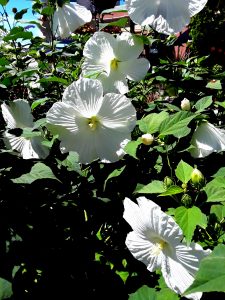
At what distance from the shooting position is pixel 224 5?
830 cm

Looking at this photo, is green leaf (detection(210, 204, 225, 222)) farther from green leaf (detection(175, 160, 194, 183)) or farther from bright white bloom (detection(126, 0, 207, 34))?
bright white bloom (detection(126, 0, 207, 34))

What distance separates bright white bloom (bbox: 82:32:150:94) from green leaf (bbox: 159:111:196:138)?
18cm

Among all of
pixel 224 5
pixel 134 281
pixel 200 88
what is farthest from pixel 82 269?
pixel 224 5

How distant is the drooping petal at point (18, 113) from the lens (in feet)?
3.89

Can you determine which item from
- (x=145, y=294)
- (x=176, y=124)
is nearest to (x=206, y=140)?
(x=176, y=124)

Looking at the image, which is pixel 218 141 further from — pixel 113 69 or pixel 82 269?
pixel 82 269

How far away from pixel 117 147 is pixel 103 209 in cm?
22

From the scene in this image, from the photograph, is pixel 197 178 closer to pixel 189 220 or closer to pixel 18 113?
pixel 189 220

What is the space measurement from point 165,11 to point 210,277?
2.32 ft

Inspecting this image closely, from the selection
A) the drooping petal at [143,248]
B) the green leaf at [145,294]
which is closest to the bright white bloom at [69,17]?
the drooping petal at [143,248]

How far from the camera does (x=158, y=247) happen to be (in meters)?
0.96

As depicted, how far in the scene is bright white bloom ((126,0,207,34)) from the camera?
1.01 m

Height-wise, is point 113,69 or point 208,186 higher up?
point 113,69

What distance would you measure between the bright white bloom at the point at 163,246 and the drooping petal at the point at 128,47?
478mm
